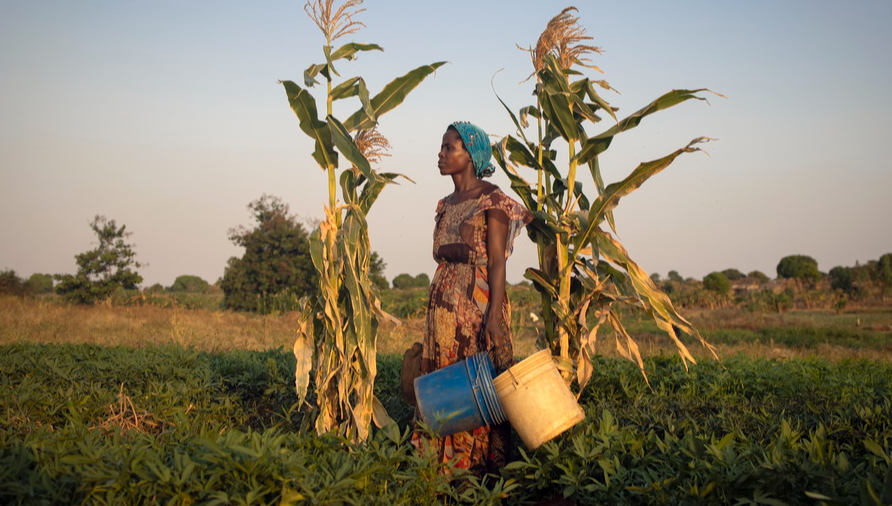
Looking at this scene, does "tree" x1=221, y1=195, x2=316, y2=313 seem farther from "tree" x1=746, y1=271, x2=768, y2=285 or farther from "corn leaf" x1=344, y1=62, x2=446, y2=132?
"tree" x1=746, y1=271, x2=768, y2=285

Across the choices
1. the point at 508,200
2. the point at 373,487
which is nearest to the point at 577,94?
the point at 508,200

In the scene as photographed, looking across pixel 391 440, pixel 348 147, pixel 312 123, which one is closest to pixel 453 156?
pixel 348 147

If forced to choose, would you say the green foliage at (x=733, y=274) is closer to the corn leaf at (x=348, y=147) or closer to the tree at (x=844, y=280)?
the tree at (x=844, y=280)

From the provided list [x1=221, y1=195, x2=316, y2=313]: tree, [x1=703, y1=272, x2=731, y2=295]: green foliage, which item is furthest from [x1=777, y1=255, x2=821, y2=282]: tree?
[x1=221, y1=195, x2=316, y2=313]: tree

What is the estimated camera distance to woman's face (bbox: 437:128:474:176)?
4.01 m

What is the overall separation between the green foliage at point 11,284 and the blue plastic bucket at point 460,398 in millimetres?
19319

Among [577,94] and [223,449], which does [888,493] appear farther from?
[577,94]

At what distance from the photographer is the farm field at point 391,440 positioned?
7.89 ft

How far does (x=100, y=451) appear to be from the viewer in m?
2.50

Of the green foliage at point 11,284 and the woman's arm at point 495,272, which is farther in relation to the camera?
the green foliage at point 11,284

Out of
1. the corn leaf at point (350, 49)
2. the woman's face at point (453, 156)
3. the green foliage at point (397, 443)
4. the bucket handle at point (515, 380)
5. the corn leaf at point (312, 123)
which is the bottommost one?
the green foliage at point (397, 443)

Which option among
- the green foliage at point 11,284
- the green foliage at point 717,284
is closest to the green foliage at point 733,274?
the green foliage at point 717,284

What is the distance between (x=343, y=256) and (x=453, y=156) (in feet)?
2.87

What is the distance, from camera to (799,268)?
44.0 meters
